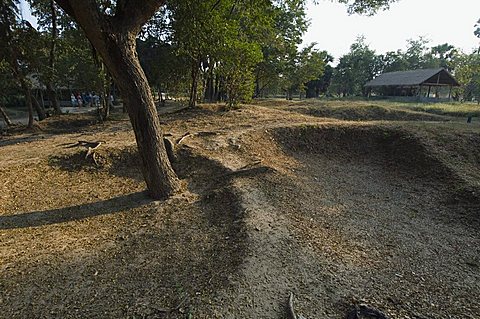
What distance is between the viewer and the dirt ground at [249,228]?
2787 mm

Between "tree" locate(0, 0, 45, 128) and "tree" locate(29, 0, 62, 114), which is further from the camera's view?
"tree" locate(29, 0, 62, 114)

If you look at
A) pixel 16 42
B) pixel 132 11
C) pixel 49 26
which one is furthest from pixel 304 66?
pixel 132 11

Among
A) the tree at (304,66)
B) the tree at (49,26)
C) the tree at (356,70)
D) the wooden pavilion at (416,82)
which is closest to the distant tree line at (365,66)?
the tree at (356,70)

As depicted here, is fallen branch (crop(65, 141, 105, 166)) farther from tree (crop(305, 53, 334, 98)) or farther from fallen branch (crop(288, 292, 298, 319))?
tree (crop(305, 53, 334, 98))

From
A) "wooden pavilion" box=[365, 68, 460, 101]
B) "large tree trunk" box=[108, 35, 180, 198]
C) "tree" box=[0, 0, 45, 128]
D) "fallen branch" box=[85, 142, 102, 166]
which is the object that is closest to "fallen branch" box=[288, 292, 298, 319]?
"large tree trunk" box=[108, 35, 180, 198]

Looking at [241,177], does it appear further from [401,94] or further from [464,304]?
[401,94]

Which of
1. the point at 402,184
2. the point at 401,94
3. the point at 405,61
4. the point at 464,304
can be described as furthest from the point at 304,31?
the point at 405,61

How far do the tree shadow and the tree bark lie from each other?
27.6 inches

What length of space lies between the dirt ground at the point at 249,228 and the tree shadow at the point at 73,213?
33 millimetres

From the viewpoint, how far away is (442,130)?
Answer: 853 centimetres

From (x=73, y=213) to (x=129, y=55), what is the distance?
120 inches

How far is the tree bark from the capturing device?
398 cm

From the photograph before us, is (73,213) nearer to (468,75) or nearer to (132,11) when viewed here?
(132,11)

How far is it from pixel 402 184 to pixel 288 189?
3096 mm
